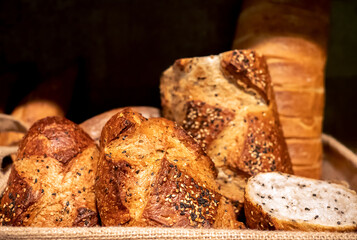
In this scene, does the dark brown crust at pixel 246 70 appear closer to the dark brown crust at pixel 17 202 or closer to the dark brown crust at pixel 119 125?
the dark brown crust at pixel 119 125

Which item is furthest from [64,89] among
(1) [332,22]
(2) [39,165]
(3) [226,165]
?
(1) [332,22]

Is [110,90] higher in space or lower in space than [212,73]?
lower

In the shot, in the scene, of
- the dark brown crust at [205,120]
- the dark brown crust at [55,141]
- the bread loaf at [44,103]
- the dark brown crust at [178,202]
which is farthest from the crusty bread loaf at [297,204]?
the bread loaf at [44,103]

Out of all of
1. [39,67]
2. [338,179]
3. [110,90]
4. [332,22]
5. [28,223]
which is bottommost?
[338,179]

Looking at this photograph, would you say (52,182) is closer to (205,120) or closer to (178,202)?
(178,202)

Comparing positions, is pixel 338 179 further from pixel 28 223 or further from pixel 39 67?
pixel 39 67
